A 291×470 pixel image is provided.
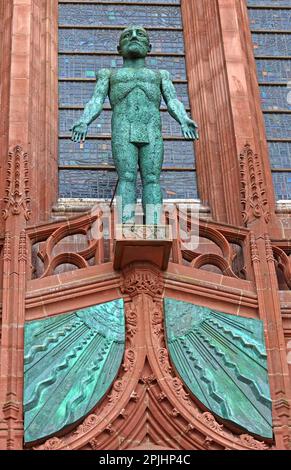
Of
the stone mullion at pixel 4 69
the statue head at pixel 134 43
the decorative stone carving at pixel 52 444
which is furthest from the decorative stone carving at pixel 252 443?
the statue head at pixel 134 43

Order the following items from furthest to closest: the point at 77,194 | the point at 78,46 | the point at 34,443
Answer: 1. the point at 78,46
2. the point at 77,194
3. the point at 34,443

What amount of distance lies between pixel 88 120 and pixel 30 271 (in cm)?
190

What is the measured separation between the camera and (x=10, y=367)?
13898mm

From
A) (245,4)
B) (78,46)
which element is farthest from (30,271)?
(245,4)

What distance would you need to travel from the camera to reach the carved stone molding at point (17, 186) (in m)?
15.3

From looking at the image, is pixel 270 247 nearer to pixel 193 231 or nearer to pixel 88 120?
pixel 193 231

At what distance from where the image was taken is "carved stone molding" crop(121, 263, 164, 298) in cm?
1441

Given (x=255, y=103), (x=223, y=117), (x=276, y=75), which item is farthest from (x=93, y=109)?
(x=276, y=75)

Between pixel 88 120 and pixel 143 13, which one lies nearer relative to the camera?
pixel 88 120

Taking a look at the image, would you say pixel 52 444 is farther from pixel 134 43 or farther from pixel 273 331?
pixel 134 43

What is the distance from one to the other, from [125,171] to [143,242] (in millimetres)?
1326

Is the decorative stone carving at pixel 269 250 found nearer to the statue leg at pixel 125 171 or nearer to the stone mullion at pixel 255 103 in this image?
the stone mullion at pixel 255 103

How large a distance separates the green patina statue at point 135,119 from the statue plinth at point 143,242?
0.39 m

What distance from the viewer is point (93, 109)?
15.4 meters
